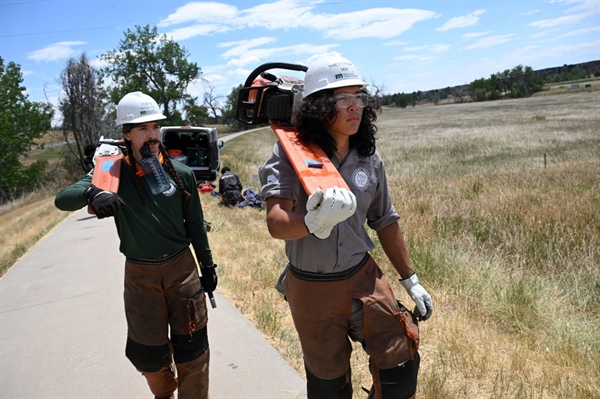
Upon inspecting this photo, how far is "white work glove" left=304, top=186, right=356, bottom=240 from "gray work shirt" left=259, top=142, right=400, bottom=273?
238 millimetres

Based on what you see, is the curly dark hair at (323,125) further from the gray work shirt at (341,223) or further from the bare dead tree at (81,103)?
the bare dead tree at (81,103)

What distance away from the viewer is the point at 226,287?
554 cm

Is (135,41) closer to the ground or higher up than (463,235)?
higher up

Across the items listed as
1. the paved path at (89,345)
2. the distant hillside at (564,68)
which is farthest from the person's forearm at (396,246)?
the distant hillside at (564,68)

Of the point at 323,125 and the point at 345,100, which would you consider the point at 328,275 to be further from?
the point at 345,100

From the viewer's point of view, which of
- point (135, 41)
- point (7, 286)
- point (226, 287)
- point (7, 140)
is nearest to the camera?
point (226, 287)

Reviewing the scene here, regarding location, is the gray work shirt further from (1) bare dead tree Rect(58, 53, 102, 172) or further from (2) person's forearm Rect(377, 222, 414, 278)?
(1) bare dead tree Rect(58, 53, 102, 172)

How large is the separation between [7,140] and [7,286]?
2999cm

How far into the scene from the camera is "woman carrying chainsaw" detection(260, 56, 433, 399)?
214cm

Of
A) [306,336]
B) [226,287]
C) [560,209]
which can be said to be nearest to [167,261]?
[306,336]

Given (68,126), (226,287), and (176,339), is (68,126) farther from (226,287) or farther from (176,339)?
(176,339)

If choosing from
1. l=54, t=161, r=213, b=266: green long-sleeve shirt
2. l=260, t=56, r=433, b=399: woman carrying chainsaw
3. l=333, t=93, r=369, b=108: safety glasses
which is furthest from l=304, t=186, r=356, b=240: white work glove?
l=54, t=161, r=213, b=266: green long-sleeve shirt

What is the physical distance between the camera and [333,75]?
7.21 feet

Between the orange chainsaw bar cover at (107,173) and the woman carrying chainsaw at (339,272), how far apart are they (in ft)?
2.88
